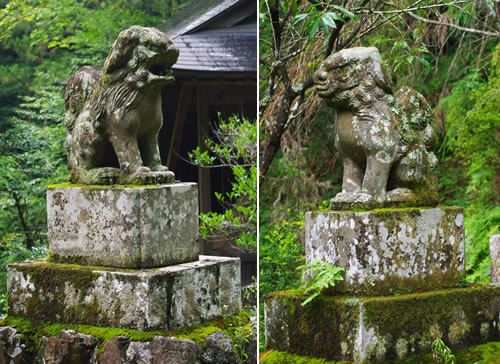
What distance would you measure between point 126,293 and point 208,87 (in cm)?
528

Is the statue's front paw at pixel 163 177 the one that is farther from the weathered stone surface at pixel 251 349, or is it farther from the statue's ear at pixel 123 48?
the weathered stone surface at pixel 251 349

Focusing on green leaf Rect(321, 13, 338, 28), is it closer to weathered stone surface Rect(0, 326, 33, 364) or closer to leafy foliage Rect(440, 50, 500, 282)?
weathered stone surface Rect(0, 326, 33, 364)

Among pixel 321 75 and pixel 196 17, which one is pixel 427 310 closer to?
pixel 321 75

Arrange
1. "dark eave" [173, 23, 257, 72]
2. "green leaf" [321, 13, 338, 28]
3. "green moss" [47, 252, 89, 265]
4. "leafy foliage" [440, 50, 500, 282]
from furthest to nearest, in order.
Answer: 1. "leafy foliage" [440, 50, 500, 282]
2. "dark eave" [173, 23, 257, 72]
3. "green moss" [47, 252, 89, 265]
4. "green leaf" [321, 13, 338, 28]

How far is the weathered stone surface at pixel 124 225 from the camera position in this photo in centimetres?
402

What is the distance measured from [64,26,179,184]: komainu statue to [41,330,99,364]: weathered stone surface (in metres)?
0.96

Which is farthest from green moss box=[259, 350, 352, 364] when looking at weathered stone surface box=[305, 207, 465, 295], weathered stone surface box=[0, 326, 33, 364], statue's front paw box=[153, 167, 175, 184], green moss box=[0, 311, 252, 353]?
weathered stone surface box=[0, 326, 33, 364]

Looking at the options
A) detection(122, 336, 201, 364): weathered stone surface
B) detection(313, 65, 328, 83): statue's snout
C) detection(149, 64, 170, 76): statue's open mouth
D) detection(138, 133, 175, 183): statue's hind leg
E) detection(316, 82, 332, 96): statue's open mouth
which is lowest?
detection(122, 336, 201, 364): weathered stone surface

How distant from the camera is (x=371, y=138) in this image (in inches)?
157

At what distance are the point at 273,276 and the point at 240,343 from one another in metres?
2.31

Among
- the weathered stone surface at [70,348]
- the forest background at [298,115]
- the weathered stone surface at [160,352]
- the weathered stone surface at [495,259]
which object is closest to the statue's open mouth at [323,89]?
the forest background at [298,115]

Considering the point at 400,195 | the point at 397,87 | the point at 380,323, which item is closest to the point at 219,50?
the point at 397,87

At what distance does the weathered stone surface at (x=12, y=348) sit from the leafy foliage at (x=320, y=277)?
183cm

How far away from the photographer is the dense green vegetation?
10594mm
